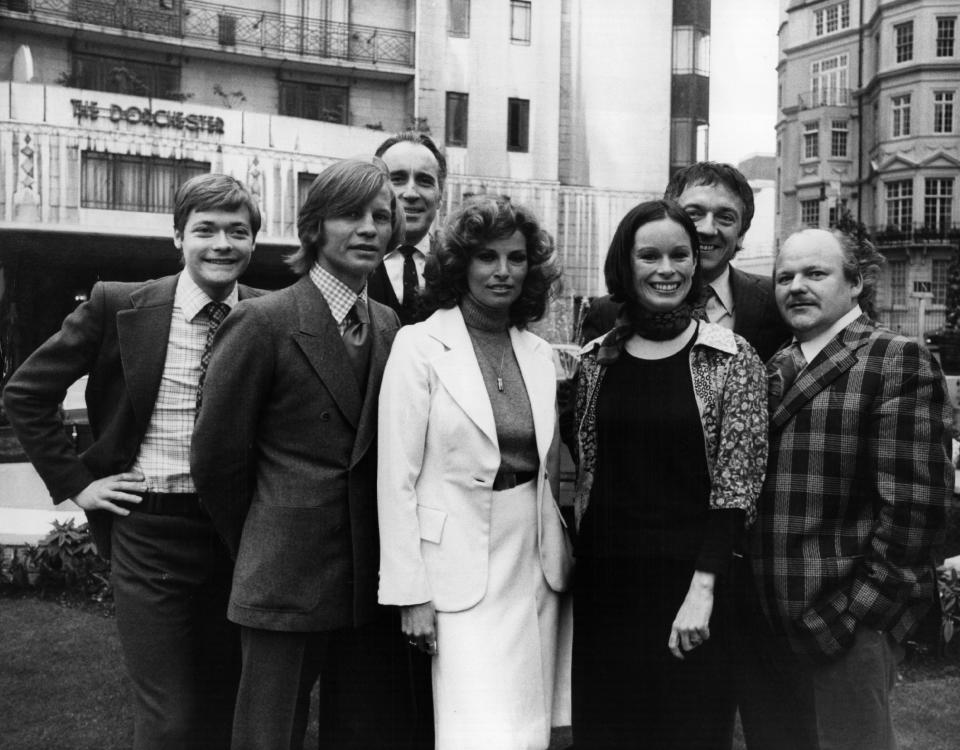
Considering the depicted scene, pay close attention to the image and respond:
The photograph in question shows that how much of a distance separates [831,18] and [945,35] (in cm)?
717

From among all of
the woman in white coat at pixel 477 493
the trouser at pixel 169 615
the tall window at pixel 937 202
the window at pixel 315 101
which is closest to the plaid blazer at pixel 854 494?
the woman in white coat at pixel 477 493

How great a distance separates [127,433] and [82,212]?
64.5 feet

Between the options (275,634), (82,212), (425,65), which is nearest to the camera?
(275,634)

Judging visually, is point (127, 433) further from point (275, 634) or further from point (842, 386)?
point (842, 386)

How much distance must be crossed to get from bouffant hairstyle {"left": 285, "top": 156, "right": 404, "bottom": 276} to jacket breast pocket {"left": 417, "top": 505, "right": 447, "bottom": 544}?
2.99ft

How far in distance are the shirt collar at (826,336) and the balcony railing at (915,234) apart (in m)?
47.8

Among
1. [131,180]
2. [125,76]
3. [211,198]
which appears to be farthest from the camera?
[125,76]

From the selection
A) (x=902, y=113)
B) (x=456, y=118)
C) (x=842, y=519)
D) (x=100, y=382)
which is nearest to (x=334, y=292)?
(x=100, y=382)

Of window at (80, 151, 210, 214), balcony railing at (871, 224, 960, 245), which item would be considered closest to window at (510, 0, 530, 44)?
window at (80, 151, 210, 214)

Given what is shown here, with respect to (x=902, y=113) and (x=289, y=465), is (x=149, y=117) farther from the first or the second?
(x=902, y=113)

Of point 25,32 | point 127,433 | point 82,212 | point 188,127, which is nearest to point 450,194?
point 188,127

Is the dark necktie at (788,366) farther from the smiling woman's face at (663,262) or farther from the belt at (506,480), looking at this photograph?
the belt at (506,480)

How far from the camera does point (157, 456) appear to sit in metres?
3.26

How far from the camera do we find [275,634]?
287cm
